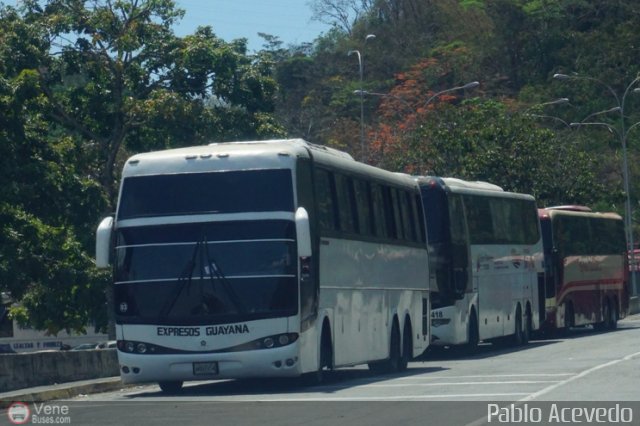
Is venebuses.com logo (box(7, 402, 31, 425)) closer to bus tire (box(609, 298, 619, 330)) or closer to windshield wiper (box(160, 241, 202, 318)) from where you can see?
windshield wiper (box(160, 241, 202, 318))

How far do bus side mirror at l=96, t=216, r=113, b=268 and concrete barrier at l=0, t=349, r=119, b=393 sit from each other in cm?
220

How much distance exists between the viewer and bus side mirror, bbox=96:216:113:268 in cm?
1725

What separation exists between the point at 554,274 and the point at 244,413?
2167cm

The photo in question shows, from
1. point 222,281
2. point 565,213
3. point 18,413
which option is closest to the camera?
A: point 18,413

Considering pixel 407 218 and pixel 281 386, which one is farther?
pixel 407 218

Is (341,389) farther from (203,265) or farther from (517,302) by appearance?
(517,302)

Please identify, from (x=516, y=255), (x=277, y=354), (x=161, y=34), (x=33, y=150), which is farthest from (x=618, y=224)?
(x=277, y=354)

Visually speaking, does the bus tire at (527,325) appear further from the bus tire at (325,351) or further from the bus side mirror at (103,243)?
the bus side mirror at (103,243)

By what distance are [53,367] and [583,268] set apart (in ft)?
70.0

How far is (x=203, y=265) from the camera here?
56.6 feet

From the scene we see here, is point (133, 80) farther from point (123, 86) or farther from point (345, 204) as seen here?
point (345, 204)

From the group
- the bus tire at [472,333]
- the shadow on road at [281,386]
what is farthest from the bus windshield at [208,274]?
the bus tire at [472,333]

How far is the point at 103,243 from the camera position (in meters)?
17.3

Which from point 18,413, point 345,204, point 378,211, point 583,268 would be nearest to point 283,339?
point 345,204
